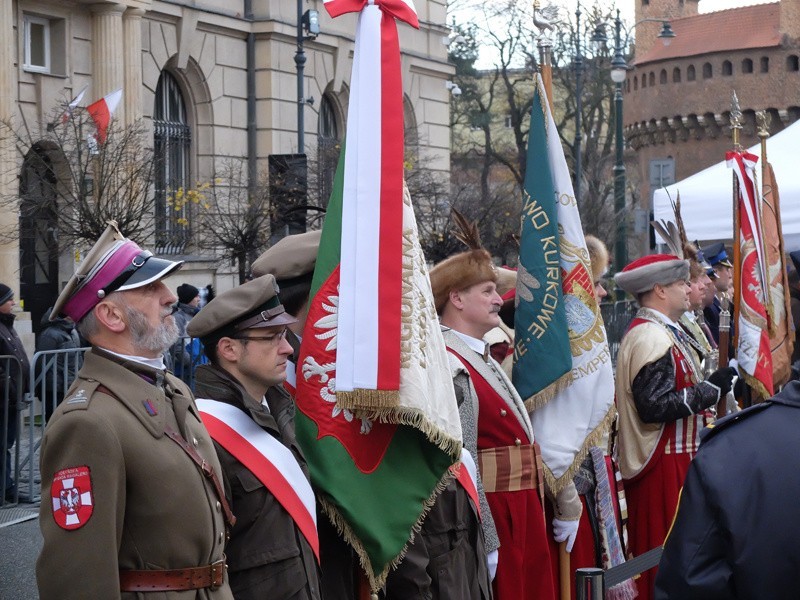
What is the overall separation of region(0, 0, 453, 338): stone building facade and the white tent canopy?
898cm

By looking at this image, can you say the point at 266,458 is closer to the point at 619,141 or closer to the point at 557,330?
the point at 557,330

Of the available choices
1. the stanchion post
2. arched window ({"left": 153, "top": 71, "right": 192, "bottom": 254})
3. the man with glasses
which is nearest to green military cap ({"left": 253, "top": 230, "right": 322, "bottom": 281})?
the man with glasses

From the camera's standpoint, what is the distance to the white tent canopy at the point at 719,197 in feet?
41.7

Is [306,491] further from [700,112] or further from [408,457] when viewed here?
[700,112]

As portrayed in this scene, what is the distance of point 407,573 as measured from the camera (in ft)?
14.6

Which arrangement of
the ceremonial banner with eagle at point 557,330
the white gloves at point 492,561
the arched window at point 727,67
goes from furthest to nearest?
the arched window at point 727,67, the ceremonial banner with eagle at point 557,330, the white gloves at point 492,561

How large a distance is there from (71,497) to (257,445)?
0.81 meters

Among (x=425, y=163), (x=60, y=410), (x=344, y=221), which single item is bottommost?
(x=60, y=410)

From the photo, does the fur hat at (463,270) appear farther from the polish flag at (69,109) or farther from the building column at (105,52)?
the building column at (105,52)

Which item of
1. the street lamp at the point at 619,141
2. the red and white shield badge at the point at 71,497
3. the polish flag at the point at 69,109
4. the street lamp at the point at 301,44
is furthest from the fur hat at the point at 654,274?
the street lamp at the point at 619,141

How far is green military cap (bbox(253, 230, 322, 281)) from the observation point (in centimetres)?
491

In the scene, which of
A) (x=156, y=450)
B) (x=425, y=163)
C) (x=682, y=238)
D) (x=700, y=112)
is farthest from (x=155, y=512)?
(x=700, y=112)

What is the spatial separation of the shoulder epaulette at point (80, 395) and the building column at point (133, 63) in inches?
690

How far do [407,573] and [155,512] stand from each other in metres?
1.21
